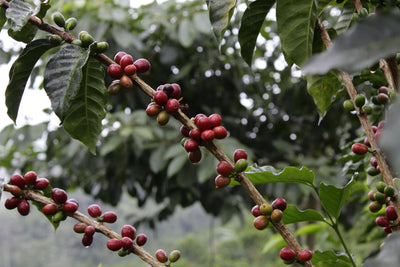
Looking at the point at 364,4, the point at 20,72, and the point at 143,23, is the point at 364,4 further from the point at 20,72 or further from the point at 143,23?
the point at 143,23

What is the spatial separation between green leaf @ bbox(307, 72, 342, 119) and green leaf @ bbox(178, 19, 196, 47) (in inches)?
50.9

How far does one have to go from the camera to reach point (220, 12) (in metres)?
0.49

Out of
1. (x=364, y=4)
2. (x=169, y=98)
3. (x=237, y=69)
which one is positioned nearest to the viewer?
(x=169, y=98)

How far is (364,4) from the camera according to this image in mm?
608

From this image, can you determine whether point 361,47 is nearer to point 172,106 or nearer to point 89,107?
point 172,106

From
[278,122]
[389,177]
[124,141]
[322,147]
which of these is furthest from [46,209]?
[322,147]

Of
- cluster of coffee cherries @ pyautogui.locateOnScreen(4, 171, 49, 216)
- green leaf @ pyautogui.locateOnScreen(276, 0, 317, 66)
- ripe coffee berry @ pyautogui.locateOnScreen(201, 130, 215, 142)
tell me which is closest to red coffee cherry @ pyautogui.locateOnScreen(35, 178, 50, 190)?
cluster of coffee cherries @ pyautogui.locateOnScreen(4, 171, 49, 216)

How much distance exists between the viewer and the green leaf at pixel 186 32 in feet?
5.96

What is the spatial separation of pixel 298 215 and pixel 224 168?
0.66 ft

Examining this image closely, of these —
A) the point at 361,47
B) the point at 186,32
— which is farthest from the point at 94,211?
the point at 186,32

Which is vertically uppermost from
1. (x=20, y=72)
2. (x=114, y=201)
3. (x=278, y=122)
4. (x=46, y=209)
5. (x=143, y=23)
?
(x=20, y=72)

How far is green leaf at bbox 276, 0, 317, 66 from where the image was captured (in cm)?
45

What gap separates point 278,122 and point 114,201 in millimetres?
1002

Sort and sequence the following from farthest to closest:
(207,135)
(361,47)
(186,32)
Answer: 1. (186,32)
2. (207,135)
3. (361,47)
